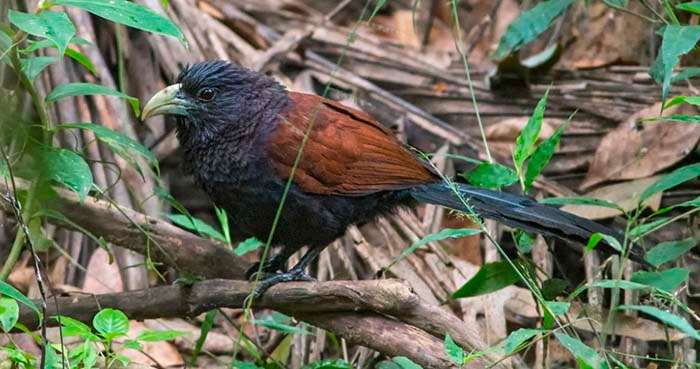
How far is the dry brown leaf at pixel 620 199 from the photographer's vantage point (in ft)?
13.5

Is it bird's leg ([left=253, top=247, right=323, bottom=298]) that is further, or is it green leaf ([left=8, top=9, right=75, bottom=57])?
bird's leg ([left=253, top=247, right=323, bottom=298])

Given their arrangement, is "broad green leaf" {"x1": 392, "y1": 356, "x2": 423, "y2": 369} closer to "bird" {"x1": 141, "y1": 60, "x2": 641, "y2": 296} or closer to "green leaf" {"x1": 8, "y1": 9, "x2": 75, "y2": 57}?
"bird" {"x1": 141, "y1": 60, "x2": 641, "y2": 296}

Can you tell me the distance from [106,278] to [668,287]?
2.17m

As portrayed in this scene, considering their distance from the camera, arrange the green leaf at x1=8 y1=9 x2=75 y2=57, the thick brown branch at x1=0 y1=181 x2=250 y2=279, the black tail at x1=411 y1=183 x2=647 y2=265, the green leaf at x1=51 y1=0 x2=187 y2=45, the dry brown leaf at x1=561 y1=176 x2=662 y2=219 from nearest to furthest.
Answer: the green leaf at x1=8 y1=9 x2=75 y2=57 < the green leaf at x1=51 y1=0 x2=187 y2=45 < the black tail at x1=411 y1=183 x2=647 y2=265 < the thick brown branch at x1=0 y1=181 x2=250 y2=279 < the dry brown leaf at x1=561 y1=176 x2=662 y2=219

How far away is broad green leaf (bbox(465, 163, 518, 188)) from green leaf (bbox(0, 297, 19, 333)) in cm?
147

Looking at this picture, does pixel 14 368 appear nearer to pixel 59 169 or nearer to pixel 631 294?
pixel 59 169

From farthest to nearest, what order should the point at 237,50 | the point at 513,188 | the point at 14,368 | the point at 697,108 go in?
1. the point at 237,50
2. the point at 513,188
3. the point at 697,108
4. the point at 14,368

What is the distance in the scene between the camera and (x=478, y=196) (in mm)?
3592

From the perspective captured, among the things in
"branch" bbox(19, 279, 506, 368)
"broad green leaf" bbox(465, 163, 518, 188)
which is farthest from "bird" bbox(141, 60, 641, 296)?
"branch" bbox(19, 279, 506, 368)

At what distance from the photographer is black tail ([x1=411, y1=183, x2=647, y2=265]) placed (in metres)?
3.24

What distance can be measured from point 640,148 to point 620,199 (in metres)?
0.31

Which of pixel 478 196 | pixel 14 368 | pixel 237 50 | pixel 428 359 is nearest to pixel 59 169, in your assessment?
pixel 14 368

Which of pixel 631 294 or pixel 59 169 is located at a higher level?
pixel 59 169

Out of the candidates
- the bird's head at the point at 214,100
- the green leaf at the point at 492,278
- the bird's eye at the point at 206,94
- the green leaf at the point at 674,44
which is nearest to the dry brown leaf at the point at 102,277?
the bird's head at the point at 214,100
